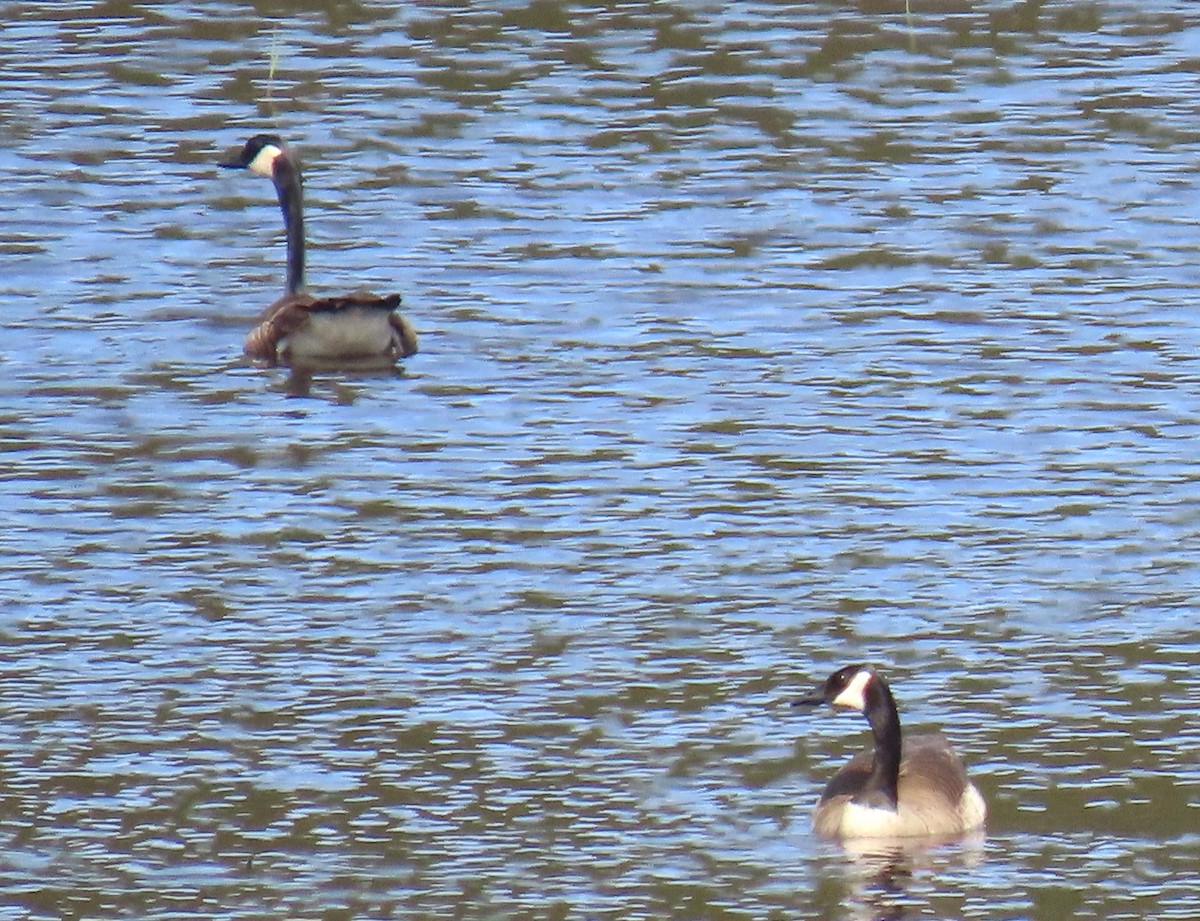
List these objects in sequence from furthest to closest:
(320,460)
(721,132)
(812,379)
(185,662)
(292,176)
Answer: (721,132) < (292,176) < (812,379) < (320,460) < (185,662)

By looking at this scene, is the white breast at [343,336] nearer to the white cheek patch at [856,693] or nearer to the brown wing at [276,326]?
the brown wing at [276,326]

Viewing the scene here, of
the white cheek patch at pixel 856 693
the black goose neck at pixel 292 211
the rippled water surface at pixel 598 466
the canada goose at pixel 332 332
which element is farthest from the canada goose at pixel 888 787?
the black goose neck at pixel 292 211

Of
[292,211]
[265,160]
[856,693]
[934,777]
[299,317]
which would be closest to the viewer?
[934,777]

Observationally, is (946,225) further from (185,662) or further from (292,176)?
(185,662)

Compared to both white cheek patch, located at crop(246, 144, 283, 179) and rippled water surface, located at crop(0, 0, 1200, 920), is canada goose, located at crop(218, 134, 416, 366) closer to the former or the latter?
rippled water surface, located at crop(0, 0, 1200, 920)

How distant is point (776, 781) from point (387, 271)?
9807mm

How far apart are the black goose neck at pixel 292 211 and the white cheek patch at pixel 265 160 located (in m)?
0.09

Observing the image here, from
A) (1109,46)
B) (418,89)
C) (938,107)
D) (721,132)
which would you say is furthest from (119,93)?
(1109,46)

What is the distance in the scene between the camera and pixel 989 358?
18.8 meters

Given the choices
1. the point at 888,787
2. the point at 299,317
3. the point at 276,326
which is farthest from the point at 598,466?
the point at 888,787

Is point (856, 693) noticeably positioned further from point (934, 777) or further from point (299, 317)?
point (299, 317)

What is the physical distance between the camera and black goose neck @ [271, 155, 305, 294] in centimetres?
2050

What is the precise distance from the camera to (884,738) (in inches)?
481

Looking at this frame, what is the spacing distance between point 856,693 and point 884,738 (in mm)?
238
